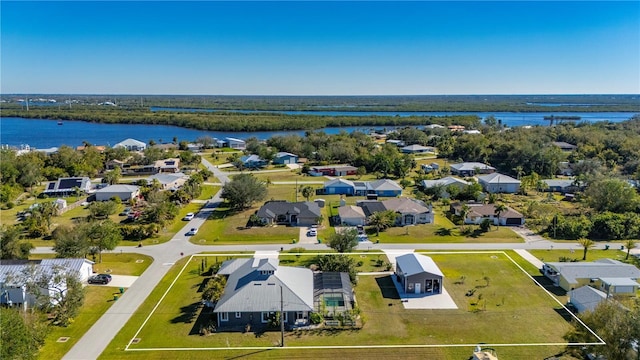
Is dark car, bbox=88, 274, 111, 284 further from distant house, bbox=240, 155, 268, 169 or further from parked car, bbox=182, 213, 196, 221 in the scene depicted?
distant house, bbox=240, 155, 268, 169

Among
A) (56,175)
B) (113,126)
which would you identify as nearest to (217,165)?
(56,175)

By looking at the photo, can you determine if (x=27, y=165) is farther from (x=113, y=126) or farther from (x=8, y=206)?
(x=113, y=126)

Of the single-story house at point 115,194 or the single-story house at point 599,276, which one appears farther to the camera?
the single-story house at point 115,194

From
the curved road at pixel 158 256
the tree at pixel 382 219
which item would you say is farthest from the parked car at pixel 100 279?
the tree at pixel 382 219

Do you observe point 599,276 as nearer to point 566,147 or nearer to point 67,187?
point 67,187

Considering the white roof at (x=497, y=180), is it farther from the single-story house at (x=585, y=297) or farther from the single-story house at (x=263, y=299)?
the single-story house at (x=263, y=299)

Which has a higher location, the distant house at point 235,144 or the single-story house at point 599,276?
the distant house at point 235,144

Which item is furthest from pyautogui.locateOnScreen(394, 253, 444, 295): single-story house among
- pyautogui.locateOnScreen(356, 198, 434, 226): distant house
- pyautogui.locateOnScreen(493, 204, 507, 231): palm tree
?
pyautogui.locateOnScreen(493, 204, 507, 231): palm tree
